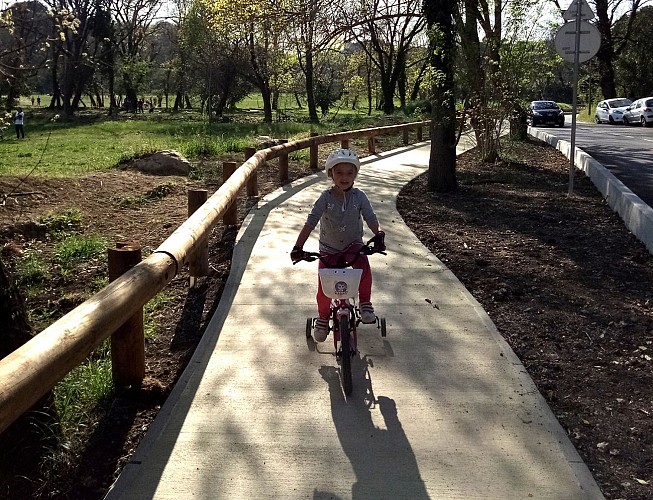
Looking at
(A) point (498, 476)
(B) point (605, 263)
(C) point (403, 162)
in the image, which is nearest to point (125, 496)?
(A) point (498, 476)

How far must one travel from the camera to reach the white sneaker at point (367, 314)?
4.59 metres

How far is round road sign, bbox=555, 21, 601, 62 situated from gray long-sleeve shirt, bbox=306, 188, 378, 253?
7585 mm

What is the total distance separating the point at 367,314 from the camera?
461 cm

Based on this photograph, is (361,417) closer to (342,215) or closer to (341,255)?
(341,255)

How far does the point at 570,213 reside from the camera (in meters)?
9.74

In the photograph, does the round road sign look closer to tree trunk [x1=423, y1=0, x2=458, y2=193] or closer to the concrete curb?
tree trunk [x1=423, y1=0, x2=458, y2=193]

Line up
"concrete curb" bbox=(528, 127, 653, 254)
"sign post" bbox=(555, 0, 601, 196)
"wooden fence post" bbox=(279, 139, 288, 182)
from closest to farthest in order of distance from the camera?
1. "concrete curb" bbox=(528, 127, 653, 254)
2. "sign post" bbox=(555, 0, 601, 196)
3. "wooden fence post" bbox=(279, 139, 288, 182)

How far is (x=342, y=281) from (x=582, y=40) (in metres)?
8.41

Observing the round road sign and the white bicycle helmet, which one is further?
the round road sign

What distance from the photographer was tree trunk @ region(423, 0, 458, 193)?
1069 cm

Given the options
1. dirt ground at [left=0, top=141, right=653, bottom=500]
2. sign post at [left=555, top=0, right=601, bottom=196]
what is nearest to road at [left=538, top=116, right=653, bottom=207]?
dirt ground at [left=0, top=141, right=653, bottom=500]

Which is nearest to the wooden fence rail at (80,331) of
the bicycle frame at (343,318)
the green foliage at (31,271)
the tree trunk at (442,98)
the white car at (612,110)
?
the bicycle frame at (343,318)

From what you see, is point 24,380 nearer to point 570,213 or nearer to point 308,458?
Answer: point 308,458

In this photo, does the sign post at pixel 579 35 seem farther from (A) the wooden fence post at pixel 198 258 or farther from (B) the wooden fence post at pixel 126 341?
(B) the wooden fence post at pixel 126 341
